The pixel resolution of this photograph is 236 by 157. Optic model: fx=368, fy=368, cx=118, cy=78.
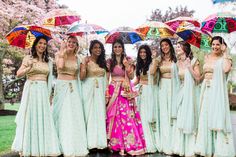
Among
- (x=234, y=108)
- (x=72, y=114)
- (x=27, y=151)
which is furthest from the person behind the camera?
(x=234, y=108)

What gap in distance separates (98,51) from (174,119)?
5.64ft

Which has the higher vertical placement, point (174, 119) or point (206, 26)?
point (206, 26)

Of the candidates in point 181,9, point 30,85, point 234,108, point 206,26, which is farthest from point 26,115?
point 181,9

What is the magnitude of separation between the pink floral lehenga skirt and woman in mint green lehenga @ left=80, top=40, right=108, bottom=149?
15cm

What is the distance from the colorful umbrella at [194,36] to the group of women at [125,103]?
0.73 ft

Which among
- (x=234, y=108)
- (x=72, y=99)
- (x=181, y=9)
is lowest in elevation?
(x=234, y=108)

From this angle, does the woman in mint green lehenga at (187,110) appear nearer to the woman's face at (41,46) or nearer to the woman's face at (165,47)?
the woman's face at (165,47)

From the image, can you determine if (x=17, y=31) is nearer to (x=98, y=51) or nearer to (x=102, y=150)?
(x=98, y=51)

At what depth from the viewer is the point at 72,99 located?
592 centimetres

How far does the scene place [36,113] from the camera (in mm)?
5621

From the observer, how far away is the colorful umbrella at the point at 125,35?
238 inches

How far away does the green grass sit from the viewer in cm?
758

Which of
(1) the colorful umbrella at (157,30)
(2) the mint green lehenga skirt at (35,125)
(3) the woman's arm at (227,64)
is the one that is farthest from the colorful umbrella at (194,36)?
(2) the mint green lehenga skirt at (35,125)

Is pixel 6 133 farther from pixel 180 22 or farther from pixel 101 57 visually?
pixel 180 22
